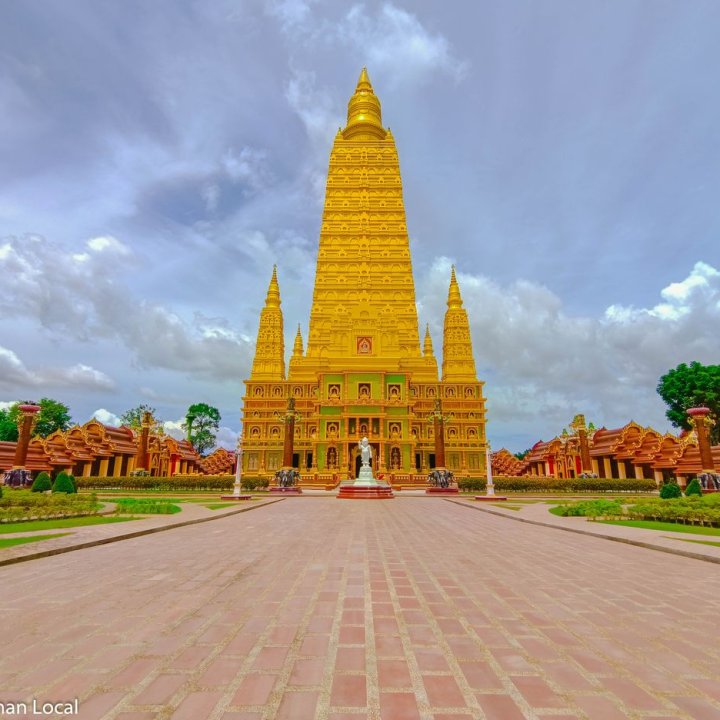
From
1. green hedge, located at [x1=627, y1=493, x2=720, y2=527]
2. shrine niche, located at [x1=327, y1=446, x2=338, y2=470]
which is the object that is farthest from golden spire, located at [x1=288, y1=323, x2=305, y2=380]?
green hedge, located at [x1=627, y1=493, x2=720, y2=527]

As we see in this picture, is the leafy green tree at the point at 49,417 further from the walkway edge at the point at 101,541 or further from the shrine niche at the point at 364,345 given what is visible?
the walkway edge at the point at 101,541

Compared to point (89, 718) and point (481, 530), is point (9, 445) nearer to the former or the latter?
point (481, 530)

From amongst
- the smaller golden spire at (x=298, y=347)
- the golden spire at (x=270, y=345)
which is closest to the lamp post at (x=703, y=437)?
the golden spire at (x=270, y=345)

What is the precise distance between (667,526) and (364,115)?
69.6 m

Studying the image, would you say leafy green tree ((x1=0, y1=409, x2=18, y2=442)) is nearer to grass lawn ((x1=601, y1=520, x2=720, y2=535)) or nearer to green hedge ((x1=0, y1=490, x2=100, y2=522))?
green hedge ((x1=0, y1=490, x2=100, y2=522))

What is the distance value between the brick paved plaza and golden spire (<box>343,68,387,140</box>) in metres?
68.8

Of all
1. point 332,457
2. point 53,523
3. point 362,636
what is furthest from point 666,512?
point 332,457

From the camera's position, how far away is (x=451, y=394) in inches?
1982

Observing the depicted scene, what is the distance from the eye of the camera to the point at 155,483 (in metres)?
29.6

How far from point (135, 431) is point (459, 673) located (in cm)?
4544

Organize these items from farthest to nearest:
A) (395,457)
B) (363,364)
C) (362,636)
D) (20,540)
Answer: (363,364), (395,457), (20,540), (362,636)

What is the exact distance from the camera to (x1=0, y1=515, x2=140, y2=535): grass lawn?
10242 mm

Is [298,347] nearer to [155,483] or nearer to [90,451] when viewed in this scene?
[90,451]

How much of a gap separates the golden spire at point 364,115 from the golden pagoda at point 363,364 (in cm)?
396
